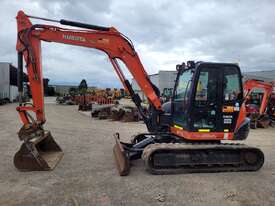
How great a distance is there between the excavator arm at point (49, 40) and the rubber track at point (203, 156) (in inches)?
91.4

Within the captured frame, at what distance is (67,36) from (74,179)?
11.3 ft

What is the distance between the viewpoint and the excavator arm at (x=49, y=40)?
7.39 metres

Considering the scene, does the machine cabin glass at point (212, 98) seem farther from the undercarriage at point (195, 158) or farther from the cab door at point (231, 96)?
the undercarriage at point (195, 158)

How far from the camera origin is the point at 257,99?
2306 cm

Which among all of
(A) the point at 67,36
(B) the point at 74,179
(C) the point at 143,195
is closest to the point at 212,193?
(C) the point at 143,195

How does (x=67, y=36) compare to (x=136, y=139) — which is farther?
(x=136, y=139)

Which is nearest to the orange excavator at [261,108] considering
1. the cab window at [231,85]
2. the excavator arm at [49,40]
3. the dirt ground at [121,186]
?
the dirt ground at [121,186]

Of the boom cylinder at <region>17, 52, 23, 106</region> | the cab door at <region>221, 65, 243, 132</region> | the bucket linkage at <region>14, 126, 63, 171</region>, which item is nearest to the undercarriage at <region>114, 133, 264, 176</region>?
the cab door at <region>221, 65, 243, 132</region>

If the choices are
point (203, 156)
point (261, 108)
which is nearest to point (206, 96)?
point (203, 156)

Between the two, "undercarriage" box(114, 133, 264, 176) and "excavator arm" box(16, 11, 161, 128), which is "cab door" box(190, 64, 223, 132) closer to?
"undercarriage" box(114, 133, 264, 176)

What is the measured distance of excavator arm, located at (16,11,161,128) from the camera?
7.39m

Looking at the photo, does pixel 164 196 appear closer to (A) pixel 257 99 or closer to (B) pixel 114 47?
(B) pixel 114 47

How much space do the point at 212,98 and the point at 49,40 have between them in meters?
4.12

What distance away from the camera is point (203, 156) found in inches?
269
